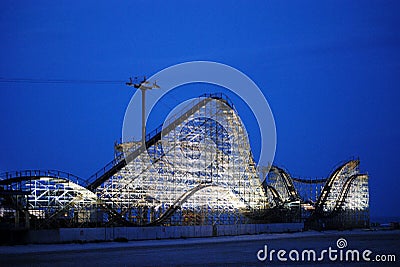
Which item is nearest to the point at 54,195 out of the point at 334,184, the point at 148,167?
the point at 148,167

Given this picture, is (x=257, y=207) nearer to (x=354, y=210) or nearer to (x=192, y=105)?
(x=192, y=105)

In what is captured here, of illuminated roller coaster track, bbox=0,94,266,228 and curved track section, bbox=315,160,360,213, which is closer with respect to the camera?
illuminated roller coaster track, bbox=0,94,266,228

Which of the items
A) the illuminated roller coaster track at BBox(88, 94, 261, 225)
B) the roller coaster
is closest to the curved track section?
the roller coaster

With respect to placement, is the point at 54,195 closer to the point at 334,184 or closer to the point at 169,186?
the point at 169,186

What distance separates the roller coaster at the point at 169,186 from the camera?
26.8 m

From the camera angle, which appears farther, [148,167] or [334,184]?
[334,184]

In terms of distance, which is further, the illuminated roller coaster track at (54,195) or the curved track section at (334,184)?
the curved track section at (334,184)

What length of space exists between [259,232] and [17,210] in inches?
563

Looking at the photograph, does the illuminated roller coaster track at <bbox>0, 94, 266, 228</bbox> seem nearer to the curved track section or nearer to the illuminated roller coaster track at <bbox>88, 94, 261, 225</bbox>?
the illuminated roller coaster track at <bbox>88, 94, 261, 225</bbox>

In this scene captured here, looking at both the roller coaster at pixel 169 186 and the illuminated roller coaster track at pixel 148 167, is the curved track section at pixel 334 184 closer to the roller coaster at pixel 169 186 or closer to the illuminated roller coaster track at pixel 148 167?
the roller coaster at pixel 169 186

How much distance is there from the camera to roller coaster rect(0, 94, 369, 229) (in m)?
26.8

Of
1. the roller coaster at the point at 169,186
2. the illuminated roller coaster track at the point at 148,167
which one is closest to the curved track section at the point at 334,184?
the roller coaster at the point at 169,186

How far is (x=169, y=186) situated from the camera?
31141mm

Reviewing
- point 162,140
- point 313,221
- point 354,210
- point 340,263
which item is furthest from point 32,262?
point 354,210
